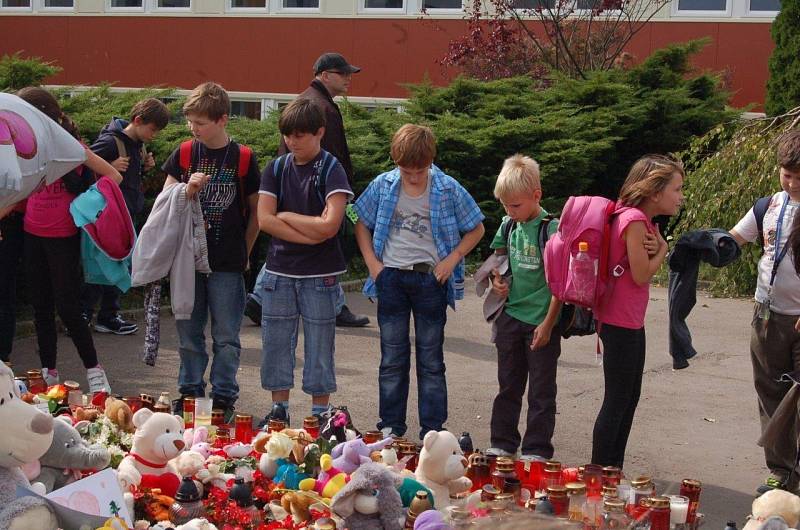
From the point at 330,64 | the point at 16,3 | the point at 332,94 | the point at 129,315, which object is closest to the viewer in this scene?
the point at 330,64

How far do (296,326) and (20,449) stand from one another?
2611mm

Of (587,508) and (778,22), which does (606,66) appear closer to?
(778,22)

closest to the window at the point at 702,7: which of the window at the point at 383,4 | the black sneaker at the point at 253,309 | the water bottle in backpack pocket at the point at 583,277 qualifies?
the window at the point at 383,4

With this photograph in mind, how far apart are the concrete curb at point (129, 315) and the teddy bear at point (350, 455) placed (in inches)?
172

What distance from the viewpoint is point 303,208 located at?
6.14m

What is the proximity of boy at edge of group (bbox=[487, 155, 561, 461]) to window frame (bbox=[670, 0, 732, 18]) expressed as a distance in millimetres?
16916

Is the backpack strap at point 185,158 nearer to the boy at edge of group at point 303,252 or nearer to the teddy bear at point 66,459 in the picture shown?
the boy at edge of group at point 303,252

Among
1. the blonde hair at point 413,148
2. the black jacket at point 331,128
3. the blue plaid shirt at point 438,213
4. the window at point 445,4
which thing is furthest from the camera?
the window at point 445,4

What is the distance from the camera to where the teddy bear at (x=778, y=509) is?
396 cm

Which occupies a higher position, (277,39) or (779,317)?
(277,39)

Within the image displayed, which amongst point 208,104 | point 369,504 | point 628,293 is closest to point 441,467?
point 369,504

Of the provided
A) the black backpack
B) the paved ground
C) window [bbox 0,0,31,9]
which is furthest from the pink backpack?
window [bbox 0,0,31,9]

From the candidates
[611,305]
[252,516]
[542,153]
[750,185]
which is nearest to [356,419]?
[611,305]

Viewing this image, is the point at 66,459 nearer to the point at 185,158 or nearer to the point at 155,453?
the point at 155,453
